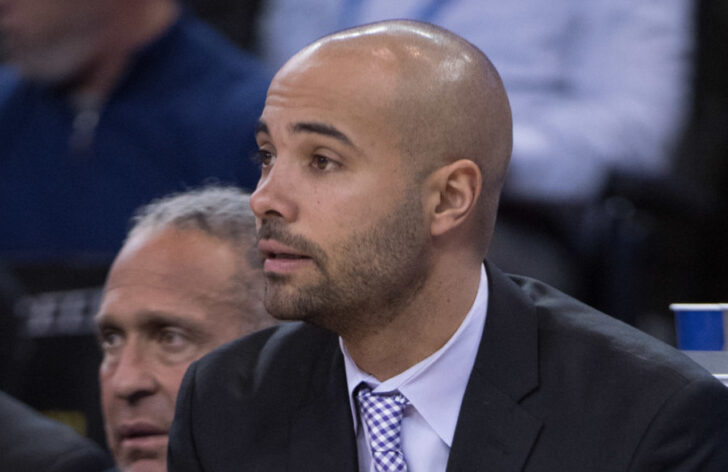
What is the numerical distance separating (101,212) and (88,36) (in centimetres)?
60

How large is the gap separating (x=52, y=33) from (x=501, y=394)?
7.69 feet

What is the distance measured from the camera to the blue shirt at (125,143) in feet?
10.3

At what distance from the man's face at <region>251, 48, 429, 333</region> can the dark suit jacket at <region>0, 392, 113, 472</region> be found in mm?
957

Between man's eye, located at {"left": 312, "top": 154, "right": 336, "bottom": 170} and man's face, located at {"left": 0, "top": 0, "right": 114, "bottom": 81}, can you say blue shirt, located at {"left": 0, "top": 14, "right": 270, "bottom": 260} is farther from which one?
man's eye, located at {"left": 312, "top": 154, "right": 336, "bottom": 170}

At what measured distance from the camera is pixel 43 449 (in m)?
2.21

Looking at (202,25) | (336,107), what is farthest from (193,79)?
(336,107)

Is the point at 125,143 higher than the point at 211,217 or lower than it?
higher

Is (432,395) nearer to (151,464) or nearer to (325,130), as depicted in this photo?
(325,130)

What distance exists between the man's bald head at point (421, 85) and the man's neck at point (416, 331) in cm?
12

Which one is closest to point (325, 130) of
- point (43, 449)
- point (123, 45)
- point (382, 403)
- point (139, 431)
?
point (382, 403)

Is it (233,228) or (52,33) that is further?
(52,33)

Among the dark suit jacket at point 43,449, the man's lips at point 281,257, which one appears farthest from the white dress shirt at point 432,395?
the dark suit jacket at point 43,449

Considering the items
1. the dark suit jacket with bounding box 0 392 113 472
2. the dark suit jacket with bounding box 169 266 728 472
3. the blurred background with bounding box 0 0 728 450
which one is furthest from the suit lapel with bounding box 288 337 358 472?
the blurred background with bounding box 0 0 728 450

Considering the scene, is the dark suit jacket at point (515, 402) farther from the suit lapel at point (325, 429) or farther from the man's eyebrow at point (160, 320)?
the man's eyebrow at point (160, 320)
